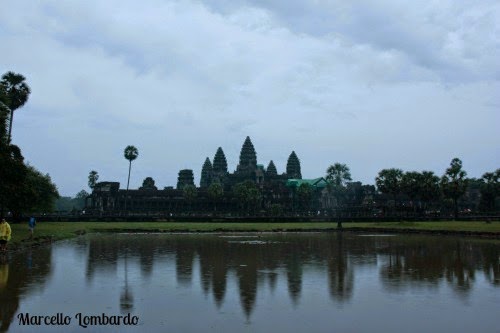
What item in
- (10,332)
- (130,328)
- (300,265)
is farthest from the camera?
(300,265)

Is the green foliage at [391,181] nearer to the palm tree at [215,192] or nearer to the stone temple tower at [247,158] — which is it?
the palm tree at [215,192]

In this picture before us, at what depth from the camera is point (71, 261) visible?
78.1 feet

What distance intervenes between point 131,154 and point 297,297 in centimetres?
10379

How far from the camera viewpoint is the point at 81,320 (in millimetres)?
11180

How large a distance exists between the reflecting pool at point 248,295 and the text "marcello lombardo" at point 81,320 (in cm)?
2

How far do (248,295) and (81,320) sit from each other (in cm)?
497

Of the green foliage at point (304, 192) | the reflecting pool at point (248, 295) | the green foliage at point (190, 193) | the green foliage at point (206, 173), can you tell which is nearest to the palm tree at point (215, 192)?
the green foliage at point (190, 193)

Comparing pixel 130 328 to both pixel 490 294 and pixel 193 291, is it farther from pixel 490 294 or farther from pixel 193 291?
pixel 490 294

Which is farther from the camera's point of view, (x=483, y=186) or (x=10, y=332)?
(x=483, y=186)

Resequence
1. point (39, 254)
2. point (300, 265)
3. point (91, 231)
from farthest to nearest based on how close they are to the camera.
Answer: point (91, 231), point (39, 254), point (300, 265)

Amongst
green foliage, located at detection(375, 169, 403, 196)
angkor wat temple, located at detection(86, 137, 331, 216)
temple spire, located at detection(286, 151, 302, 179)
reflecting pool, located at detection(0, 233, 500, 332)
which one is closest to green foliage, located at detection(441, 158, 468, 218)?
green foliage, located at detection(375, 169, 403, 196)

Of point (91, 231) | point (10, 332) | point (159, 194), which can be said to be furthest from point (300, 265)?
point (159, 194)

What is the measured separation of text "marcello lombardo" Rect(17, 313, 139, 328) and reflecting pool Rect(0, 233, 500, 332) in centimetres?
2

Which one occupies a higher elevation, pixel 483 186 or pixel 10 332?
pixel 483 186
